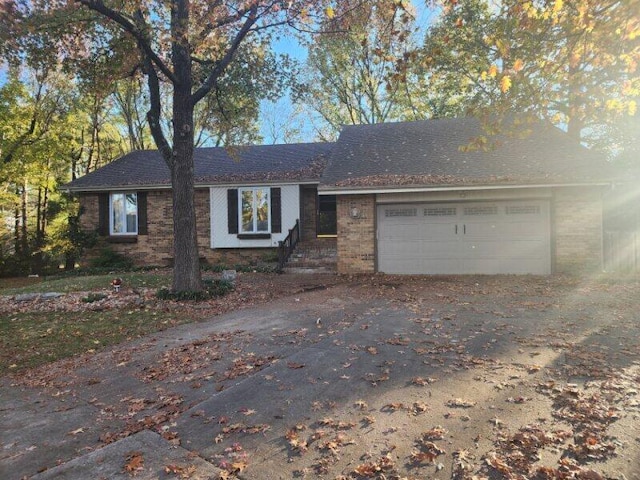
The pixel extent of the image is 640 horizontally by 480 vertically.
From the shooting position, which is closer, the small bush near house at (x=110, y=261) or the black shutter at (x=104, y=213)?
the small bush near house at (x=110, y=261)

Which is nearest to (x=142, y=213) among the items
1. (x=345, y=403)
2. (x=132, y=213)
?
(x=132, y=213)

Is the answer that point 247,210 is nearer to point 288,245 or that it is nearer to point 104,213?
point 288,245

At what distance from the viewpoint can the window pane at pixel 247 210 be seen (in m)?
16.6

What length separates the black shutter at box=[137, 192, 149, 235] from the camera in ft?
56.4

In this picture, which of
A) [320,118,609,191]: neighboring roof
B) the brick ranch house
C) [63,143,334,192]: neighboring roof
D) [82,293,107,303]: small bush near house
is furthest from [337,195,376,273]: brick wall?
[82,293,107,303]: small bush near house

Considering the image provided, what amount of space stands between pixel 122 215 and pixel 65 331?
11081 millimetres

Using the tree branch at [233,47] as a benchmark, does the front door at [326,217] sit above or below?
below

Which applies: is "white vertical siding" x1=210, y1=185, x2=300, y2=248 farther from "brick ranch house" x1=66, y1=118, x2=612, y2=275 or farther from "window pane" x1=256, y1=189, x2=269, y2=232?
"window pane" x1=256, y1=189, x2=269, y2=232

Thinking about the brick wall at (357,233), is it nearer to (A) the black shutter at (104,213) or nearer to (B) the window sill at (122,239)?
(B) the window sill at (122,239)

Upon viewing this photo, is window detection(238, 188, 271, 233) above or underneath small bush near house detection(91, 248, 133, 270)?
above

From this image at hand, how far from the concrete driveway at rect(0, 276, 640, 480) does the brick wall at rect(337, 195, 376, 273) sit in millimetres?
6073

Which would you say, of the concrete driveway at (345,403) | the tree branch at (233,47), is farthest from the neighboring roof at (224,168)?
the concrete driveway at (345,403)

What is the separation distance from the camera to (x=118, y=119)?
1152 inches

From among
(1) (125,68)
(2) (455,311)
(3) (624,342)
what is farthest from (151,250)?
(3) (624,342)
